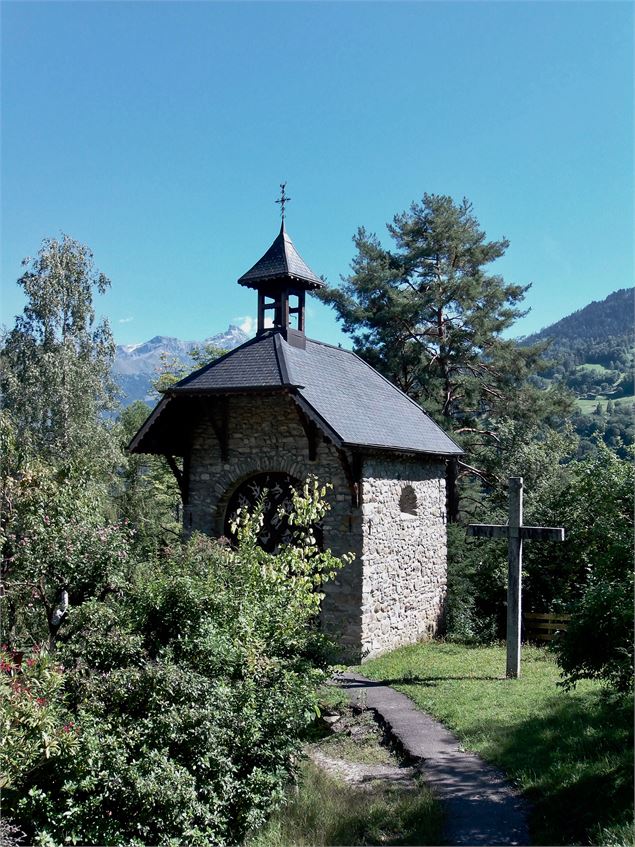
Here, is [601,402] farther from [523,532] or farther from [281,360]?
[281,360]

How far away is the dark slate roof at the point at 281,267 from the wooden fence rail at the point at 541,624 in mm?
8273

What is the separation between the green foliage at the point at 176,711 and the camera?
5.29 meters

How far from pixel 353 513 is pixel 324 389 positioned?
2.49 m

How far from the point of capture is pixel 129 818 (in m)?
5.41

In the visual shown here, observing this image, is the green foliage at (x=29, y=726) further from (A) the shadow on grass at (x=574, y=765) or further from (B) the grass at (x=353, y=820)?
(A) the shadow on grass at (x=574, y=765)

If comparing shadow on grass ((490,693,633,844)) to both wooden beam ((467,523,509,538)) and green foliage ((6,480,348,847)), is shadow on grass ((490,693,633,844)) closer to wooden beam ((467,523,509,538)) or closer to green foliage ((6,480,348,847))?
green foliage ((6,480,348,847))

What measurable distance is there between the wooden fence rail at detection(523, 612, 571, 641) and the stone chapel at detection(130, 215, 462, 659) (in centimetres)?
188

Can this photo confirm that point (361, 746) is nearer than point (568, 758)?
No

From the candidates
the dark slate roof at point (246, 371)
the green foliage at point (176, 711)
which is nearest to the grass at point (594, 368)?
the dark slate roof at point (246, 371)

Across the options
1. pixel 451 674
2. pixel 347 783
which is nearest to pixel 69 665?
pixel 347 783

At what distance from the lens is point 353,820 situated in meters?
5.91

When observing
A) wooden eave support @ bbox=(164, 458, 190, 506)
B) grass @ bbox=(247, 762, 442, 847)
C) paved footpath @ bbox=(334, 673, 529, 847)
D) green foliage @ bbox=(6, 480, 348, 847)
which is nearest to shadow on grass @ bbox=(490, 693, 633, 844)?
paved footpath @ bbox=(334, 673, 529, 847)

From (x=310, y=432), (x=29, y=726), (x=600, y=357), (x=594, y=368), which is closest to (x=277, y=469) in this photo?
(x=310, y=432)

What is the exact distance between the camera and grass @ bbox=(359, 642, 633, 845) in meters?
5.17
